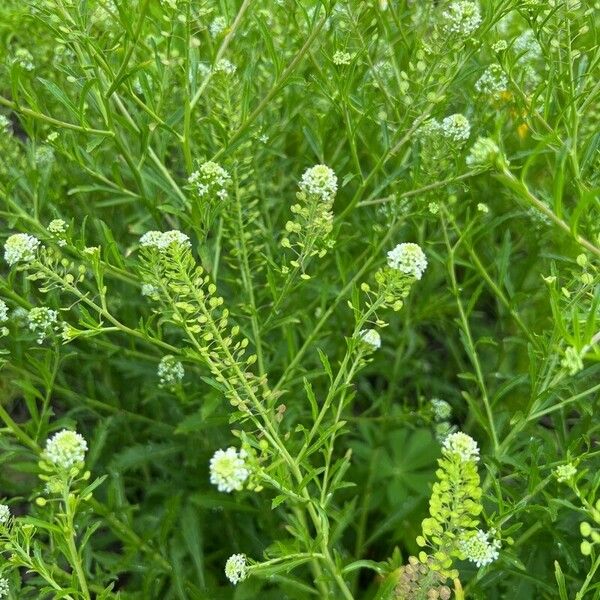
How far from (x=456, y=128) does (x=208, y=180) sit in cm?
70

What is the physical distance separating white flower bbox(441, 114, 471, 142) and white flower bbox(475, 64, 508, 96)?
9.1 inches

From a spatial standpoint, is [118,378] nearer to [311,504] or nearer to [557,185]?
[311,504]

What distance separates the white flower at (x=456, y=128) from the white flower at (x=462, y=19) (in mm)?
229

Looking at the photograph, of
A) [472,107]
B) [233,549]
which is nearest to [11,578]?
[233,549]

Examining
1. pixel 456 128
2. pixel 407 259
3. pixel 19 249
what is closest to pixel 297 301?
pixel 456 128

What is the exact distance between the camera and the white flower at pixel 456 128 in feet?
6.70

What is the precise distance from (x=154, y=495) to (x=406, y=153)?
1.50m

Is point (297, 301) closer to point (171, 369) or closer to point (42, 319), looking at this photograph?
point (171, 369)

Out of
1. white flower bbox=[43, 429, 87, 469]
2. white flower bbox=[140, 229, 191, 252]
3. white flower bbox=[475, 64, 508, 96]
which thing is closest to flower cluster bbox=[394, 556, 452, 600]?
white flower bbox=[43, 429, 87, 469]

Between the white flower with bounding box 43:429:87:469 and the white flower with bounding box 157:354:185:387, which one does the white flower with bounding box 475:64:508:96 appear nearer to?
the white flower with bounding box 157:354:185:387

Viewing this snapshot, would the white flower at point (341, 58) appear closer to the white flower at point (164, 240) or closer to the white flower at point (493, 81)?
the white flower at point (493, 81)

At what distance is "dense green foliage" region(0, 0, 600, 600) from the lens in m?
1.60

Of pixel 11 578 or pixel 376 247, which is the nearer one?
pixel 11 578

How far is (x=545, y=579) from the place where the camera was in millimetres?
2004
